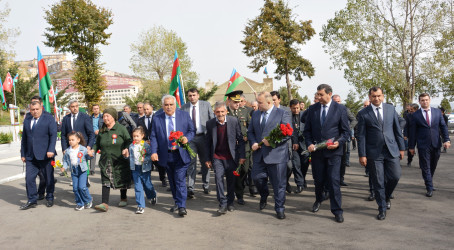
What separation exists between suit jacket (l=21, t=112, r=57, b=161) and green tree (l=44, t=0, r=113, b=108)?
19964mm

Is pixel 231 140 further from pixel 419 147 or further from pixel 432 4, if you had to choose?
pixel 432 4

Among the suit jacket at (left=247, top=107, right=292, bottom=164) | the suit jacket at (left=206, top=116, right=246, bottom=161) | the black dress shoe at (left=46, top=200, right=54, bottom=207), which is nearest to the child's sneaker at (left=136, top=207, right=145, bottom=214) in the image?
the suit jacket at (left=206, top=116, right=246, bottom=161)

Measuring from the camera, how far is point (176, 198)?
6.16 meters

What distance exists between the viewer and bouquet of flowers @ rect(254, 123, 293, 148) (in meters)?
5.45

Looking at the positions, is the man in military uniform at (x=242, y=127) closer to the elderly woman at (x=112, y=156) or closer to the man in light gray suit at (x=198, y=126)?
the man in light gray suit at (x=198, y=126)

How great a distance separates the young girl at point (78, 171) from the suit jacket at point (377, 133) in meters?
4.97

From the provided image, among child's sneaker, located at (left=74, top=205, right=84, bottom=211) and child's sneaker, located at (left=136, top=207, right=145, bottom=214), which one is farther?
child's sneaker, located at (left=74, top=205, right=84, bottom=211)

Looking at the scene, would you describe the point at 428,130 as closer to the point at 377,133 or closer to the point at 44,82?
the point at 377,133

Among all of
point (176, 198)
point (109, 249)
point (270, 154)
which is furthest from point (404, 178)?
point (109, 249)

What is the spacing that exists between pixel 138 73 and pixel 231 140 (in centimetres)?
4589

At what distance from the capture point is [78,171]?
21.8ft

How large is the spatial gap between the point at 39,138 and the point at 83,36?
859 inches

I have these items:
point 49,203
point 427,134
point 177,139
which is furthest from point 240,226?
point 427,134

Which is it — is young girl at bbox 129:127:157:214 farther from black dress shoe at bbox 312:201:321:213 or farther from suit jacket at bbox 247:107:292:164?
black dress shoe at bbox 312:201:321:213
